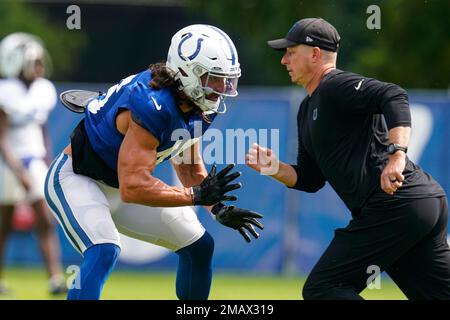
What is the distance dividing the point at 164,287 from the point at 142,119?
4360 millimetres

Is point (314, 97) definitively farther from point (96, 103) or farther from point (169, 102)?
point (96, 103)

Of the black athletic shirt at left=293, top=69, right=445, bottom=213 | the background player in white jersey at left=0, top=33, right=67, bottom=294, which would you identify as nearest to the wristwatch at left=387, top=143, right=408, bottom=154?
the black athletic shirt at left=293, top=69, right=445, bottom=213

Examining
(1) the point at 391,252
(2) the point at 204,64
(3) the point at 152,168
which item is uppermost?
(2) the point at 204,64

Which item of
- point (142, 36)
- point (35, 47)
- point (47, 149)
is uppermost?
point (35, 47)

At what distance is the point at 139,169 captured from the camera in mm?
5727

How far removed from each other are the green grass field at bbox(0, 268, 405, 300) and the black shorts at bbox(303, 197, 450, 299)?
3184mm

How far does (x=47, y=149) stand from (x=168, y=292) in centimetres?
181

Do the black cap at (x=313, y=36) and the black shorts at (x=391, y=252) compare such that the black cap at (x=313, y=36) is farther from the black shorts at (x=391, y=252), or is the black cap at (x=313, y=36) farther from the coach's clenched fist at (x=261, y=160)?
the black shorts at (x=391, y=252)

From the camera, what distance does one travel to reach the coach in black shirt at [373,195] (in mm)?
5715

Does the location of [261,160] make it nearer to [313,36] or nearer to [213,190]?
[213,190]

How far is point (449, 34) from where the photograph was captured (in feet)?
45.9

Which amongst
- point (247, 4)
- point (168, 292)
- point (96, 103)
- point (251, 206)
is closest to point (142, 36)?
point (247, 4)

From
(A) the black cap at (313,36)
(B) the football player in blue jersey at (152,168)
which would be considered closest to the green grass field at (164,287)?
(B) the football player in blue jersey at (152,168)

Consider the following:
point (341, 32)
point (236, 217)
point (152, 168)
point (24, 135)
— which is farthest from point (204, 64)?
point (341, 32)
